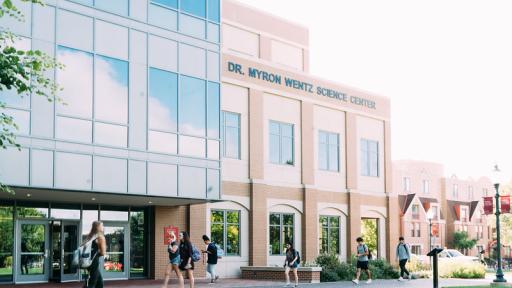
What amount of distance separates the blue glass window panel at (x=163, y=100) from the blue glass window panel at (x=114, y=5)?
7.02 feet

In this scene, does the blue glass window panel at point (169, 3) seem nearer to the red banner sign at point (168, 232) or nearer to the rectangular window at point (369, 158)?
the red banner sign at point (168, 232)

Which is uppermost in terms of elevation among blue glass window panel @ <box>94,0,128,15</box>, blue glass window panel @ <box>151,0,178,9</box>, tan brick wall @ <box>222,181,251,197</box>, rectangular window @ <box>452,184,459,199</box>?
blue glass window panel @ <box>151,0,178,9</box>

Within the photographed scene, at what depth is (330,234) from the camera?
38.4m

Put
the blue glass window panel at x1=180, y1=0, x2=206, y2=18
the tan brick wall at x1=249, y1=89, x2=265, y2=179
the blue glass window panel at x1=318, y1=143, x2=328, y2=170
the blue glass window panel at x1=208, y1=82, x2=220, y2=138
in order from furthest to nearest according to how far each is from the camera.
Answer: the blue glass window panel at x1=318, y1=143, x2=328, y2=170 < the tan brick wall at x1=249, y1=89, x2=265, y2=179 < the blue glass window panel at x1=208, y1=82, x2=220, y2=138 < the blue glass window panel at x1=180, y1=0, x2=206, y2=18

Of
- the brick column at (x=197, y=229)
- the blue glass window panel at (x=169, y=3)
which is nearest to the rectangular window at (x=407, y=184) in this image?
the brick column at (x=197, y=229)

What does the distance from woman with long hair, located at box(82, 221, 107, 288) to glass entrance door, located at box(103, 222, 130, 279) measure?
1314 centimetres

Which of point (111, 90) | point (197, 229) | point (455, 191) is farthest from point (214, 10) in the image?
point (455, 191)

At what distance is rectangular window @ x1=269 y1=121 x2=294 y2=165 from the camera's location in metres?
35.3

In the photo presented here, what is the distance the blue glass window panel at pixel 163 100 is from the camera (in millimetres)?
25875

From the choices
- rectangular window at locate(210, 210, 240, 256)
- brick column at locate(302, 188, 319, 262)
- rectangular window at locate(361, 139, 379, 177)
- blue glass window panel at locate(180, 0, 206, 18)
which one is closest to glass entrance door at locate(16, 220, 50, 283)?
rectangular window at locate(210, 210, 240, 256)

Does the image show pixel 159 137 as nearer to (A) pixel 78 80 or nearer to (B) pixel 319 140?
(A) pixel 78 80

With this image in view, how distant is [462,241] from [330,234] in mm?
43367

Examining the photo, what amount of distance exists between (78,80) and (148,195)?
4.38 metres

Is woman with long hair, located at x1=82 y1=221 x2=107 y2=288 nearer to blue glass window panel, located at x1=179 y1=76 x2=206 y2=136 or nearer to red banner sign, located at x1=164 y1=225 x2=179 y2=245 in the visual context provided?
blue glass window panel, located at x1=179 y1=76 x2=206 y2=136
